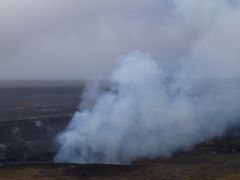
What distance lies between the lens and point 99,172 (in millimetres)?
53938

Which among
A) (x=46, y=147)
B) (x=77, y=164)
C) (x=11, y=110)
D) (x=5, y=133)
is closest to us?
(x=77, y=164)

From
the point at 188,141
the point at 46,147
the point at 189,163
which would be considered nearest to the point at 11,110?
the point at 46,147

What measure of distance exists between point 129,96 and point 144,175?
75.3ft

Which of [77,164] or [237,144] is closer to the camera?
[77,164]

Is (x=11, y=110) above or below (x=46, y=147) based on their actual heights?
above

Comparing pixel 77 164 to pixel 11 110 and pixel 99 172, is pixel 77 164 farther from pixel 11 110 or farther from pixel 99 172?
pixel 11 110

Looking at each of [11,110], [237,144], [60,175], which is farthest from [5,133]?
[11,110]

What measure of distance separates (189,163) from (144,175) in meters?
10.7

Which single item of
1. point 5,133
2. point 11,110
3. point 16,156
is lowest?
point 16,156

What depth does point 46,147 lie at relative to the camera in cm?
7256

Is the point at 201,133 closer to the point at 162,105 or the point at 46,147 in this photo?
the point at 162,105

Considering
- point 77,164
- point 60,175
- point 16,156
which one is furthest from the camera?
point 16,156

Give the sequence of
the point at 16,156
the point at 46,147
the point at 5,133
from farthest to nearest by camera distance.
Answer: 1. the point at 5,133
2. the point at 46,147
3. the point at 16,156

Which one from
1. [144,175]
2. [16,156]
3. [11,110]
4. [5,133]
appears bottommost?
[144,175]
